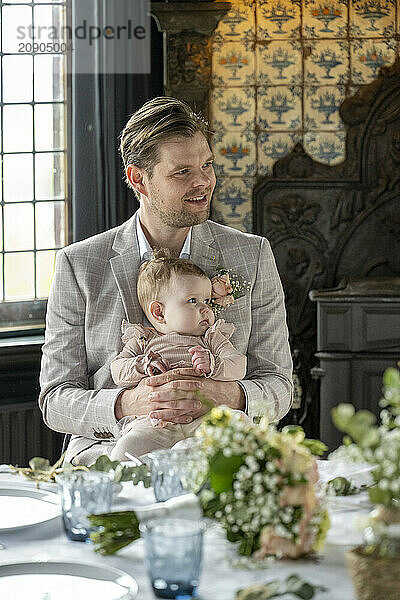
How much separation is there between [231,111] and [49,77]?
899 millimetres

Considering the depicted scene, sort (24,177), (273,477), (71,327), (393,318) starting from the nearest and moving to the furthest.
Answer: (273,477) < (71,327) < (393,318) < (24,177)

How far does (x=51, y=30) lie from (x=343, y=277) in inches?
71.1

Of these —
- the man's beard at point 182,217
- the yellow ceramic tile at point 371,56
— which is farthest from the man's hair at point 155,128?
the yellow ceramic tile at point 371,56

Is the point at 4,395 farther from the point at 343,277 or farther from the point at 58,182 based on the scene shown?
the point at 343,277

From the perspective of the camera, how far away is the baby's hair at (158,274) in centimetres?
275

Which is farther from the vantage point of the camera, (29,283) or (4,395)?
(29,283)

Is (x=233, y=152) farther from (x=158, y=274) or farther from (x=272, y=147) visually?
(x=158, y=274)

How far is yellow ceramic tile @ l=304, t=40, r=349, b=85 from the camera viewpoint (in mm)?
4660

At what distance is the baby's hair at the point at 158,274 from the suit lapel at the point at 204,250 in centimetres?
12

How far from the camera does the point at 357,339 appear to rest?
4.17 meters

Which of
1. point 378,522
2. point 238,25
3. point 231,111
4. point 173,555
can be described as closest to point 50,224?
point 231,111

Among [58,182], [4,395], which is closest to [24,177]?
[58,182]

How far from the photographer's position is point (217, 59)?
4.69m

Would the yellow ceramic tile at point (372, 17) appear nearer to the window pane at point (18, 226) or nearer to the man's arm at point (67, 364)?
the window pane at point (18, 226)
